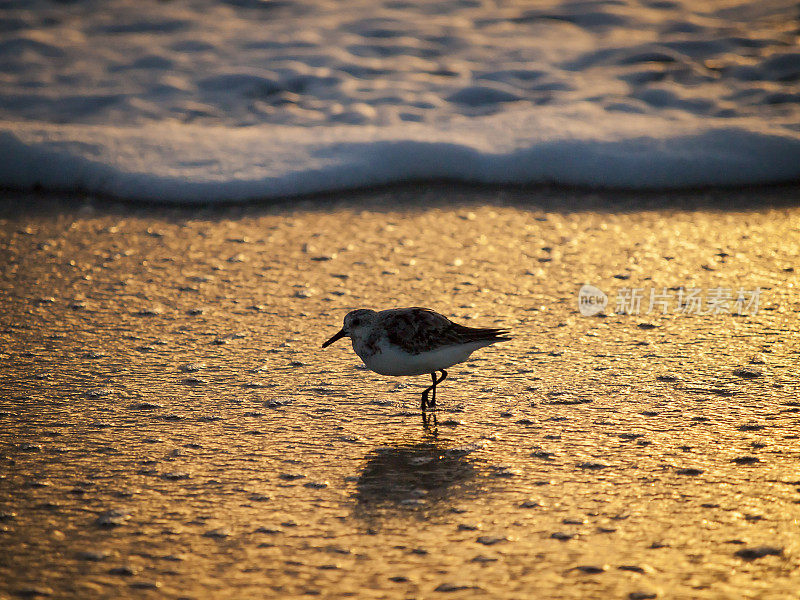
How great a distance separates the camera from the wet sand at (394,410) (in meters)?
2.53

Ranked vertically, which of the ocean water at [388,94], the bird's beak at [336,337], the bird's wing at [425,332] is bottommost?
the bird's beak at [336,337]

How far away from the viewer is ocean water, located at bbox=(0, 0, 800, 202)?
257 inches

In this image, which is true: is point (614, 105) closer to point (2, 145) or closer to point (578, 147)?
point (578, 147)

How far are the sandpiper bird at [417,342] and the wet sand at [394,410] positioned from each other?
214 mm

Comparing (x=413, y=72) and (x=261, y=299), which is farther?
(x=413, y=72)

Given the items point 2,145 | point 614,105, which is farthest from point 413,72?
point 2,145

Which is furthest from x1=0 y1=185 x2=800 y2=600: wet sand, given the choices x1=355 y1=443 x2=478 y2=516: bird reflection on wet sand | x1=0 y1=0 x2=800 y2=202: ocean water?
x1=0 y1=0 x2=800 y2=202: ocean water

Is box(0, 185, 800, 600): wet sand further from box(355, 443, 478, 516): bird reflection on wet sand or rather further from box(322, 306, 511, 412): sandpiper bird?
box(322, 306, 511, 412): sandpiper bird

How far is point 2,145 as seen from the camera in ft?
22.1

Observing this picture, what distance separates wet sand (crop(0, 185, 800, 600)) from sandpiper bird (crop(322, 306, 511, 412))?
0.21 meters

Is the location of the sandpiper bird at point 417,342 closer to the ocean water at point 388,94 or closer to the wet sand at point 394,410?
the wet sand at point 394,410

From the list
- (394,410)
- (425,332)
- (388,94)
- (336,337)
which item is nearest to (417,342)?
(425,332)

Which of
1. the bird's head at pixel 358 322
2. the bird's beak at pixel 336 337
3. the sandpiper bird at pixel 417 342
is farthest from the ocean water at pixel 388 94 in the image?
the sandpiper bird at pixel 417 342

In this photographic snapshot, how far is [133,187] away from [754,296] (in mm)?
4429
